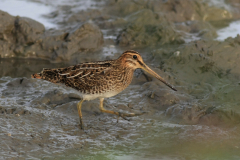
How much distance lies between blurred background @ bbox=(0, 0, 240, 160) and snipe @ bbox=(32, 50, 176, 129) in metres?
0.52

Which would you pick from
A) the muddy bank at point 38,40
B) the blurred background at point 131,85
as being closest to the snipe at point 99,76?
the blurred background at point 131,85

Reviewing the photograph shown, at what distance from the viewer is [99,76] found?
6.11 m

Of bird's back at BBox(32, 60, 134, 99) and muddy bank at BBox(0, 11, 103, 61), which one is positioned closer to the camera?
bird's back at BBox(32, 60, 134, 99)

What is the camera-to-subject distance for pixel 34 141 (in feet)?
17.6

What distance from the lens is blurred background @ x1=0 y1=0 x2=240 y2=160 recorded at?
214 inches

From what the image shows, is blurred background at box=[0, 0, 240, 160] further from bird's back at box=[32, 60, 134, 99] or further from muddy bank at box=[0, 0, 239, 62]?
bird's back at box=[32, 60, 134, 99]

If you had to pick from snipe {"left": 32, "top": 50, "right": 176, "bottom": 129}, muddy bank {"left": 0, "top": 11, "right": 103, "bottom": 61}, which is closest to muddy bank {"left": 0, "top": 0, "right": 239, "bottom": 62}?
muddy bank {"left": 0, "top": 11, "right": 103, "bottom": 61}

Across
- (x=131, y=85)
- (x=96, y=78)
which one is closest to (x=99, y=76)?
(x=96, y=78)

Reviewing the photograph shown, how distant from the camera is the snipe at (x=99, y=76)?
6.08 meters

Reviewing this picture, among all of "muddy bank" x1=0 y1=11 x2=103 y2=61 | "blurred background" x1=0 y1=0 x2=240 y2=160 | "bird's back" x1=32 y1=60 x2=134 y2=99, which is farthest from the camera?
"muddy bank" x1=0 y1=11 x2=103 y2=61

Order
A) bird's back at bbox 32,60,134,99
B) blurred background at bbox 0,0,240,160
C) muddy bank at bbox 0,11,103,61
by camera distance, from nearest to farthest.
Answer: blurred background at bbox 0,0,240,160 < bird's back at bbox 32,60,134,99 < muddy bank at bbox 0,11,103,61

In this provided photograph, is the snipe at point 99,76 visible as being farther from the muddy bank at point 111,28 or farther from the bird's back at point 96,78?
the muddy bank at point 111,28

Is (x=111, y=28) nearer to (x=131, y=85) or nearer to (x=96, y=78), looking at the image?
(x=131, y=85)

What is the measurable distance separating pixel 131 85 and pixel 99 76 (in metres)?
1.68
